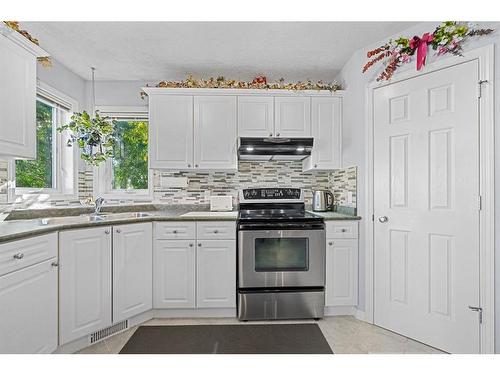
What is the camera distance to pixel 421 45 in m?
2.00

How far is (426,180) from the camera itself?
2045 millimetres

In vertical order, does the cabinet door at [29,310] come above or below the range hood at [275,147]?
below

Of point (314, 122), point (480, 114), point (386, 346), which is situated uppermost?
point (314, 122)

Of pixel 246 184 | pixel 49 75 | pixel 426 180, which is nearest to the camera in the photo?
pixel 426 180

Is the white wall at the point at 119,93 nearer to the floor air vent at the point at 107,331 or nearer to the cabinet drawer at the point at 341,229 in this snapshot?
the floor air vent at the point at 107,331

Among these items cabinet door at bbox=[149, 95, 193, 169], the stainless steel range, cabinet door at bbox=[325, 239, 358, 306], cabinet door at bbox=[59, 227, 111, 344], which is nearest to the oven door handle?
the stainless steel range

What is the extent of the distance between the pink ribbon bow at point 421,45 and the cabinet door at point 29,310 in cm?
280

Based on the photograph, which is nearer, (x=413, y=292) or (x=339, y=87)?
(x=413, y=292)

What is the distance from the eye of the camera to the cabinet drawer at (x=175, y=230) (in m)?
2.43

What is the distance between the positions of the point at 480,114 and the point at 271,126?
1.64 meters

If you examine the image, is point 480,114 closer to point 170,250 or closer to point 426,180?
point 426,180

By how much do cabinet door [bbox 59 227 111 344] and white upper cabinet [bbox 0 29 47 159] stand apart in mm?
632

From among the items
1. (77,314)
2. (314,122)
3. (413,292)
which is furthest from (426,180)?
(77,314)

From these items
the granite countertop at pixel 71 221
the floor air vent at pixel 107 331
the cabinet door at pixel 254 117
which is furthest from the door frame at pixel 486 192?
the floor air vent at pixel 107 331
